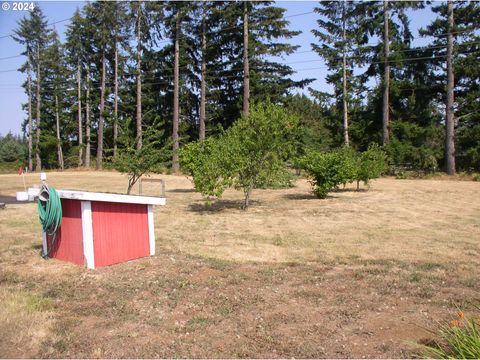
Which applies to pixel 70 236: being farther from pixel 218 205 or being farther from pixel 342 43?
pixel 342 43

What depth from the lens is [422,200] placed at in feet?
46.5

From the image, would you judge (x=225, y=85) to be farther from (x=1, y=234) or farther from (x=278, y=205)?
(x=1, y=234)

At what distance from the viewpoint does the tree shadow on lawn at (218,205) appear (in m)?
12.3

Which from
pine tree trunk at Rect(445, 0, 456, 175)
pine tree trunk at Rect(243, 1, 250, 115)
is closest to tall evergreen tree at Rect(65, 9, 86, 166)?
pine tree trunk at Rect(243, 1, 250, 115)

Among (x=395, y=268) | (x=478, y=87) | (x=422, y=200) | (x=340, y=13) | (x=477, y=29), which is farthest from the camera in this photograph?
(x=340, y=13)

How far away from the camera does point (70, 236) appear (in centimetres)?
595

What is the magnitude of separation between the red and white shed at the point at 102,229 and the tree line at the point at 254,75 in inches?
575

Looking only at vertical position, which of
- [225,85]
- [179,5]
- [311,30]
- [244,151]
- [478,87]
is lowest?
[244,151]

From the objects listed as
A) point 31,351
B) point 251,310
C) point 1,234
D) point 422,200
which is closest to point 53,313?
point 31,351

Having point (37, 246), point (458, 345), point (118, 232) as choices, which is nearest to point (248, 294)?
point (458, 345)

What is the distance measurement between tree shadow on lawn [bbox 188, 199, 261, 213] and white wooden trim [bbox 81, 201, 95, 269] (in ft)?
20.8

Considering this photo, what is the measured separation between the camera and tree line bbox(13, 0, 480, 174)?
88.1 feet

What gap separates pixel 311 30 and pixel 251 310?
1205 inches

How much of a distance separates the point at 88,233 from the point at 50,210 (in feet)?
2.45
